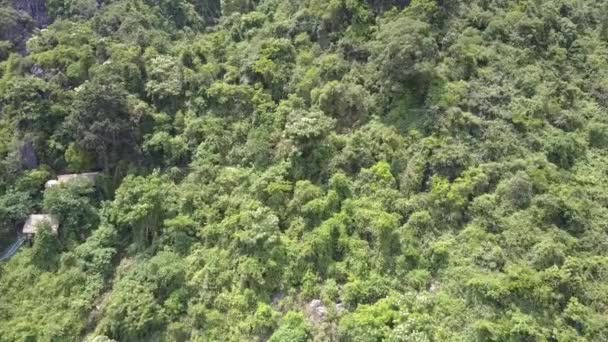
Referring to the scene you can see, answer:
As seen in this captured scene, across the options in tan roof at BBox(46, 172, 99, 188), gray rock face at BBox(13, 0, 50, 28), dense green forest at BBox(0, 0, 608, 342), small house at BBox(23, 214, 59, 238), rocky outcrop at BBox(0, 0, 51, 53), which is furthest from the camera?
gray rock face at BBox(13, 0, 50, 28)

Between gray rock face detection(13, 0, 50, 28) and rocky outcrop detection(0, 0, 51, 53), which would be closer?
rocky outcrop detection(0, 0, 51, 53)

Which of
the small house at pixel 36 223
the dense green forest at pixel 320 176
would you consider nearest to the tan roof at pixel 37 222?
the small house at pixel 36 223

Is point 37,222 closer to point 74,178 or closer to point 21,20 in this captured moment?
point 74,178

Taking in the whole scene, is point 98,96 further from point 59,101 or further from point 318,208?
point 318,208

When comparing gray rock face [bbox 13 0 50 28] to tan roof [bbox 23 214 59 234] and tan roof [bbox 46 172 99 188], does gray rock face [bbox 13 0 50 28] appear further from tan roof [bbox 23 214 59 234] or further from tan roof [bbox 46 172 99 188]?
tan roof [bbox 23 214 59 234]

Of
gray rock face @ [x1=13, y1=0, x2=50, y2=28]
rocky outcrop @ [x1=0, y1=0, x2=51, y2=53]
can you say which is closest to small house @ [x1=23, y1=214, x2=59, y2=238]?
rocky outcrop @ [x1=0, y1=0, x2=51, y2=53]

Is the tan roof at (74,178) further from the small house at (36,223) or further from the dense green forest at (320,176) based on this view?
the small house at (36,223)

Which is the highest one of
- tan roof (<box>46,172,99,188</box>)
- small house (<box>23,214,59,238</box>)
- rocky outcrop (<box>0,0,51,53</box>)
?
rocky outcrop (<box>0,0,51,53</box>)

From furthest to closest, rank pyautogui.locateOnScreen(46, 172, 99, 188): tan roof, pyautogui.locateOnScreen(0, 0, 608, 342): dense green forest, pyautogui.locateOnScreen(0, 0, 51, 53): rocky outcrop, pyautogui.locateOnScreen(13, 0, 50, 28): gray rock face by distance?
1. pyautogui.locateOnScreen(13, 0, 50, 28): gray rock face
2. pyautogui.locateOnScreen(0, 0, 51, 53): rocky outcrop
3. pyautogui.locateOnScreen(46, 172, 99, 188): tan roof
4. pyautogui.locateOnScreen(0, 0, 608, 342): dense green forest
